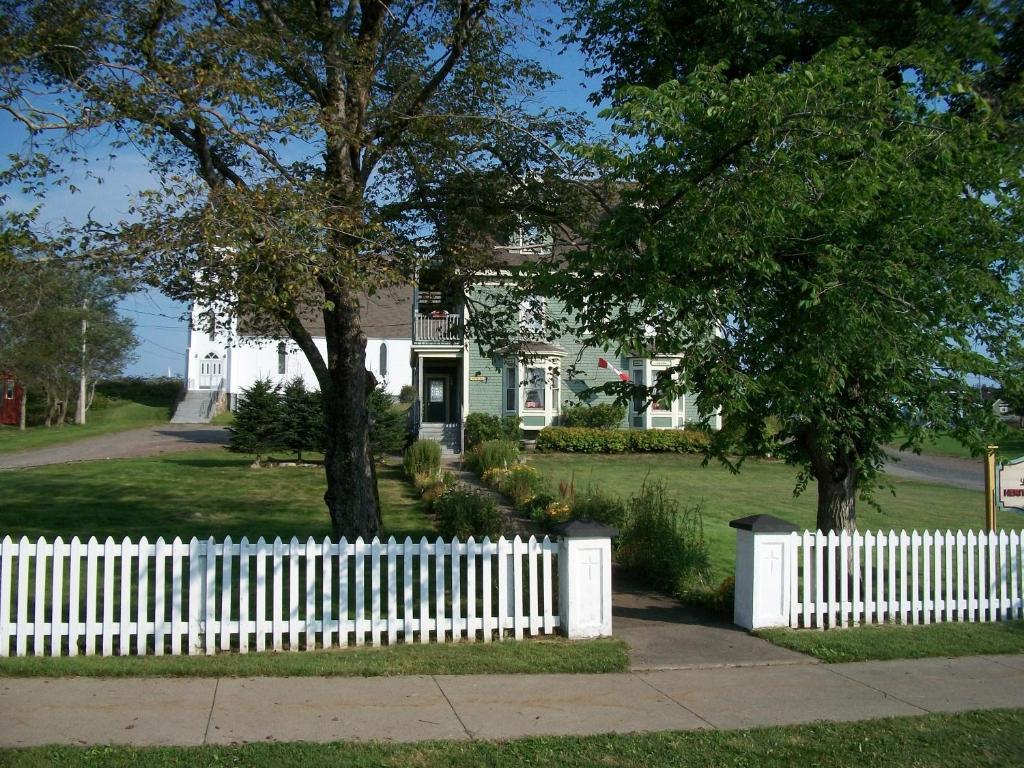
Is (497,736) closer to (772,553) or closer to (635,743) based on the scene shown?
(635,743)

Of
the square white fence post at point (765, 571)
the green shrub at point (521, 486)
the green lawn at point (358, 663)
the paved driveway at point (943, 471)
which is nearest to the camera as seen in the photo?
the green lawn at point (358, 663)

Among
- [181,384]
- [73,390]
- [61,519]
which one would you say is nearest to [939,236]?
[61,519]

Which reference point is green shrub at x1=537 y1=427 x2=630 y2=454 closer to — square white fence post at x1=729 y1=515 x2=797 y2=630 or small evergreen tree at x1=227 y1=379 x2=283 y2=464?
small evergreen tree at x1=227 y1=379 x2=283 y2=464

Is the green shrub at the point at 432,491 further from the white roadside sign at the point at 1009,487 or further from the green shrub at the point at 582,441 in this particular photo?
the green shrub at the point at 582,441

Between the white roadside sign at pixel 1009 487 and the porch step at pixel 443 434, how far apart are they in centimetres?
2128

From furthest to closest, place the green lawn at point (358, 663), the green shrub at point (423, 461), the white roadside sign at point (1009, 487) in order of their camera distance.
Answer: the green shrub at point (423, 461) → the white roadside sign at point (1009, 487) → the green lawn at point (358, 663)

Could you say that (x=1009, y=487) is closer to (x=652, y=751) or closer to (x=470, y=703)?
(x=652, y=751)

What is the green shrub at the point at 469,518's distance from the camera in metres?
13.0

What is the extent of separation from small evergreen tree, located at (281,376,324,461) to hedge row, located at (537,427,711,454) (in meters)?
8.56

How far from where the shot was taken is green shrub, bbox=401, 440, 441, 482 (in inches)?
835

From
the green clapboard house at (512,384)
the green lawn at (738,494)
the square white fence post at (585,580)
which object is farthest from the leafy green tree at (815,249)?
the green clapboard house at (512,384)

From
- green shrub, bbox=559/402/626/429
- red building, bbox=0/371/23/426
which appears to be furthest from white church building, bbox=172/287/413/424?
green shrub, bbox=559/402/626/429

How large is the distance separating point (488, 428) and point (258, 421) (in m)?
8.07

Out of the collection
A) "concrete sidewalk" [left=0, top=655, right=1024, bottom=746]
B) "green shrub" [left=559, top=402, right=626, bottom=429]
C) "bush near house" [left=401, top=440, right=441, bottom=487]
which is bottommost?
"concrete sidewalk" [left=0, top=655, right=1024, bottom=746]
